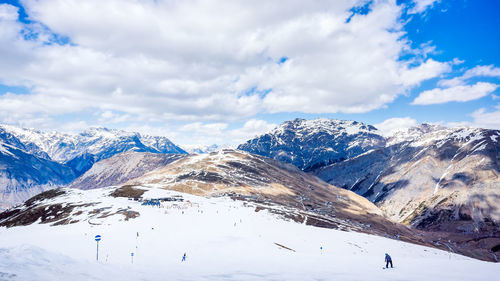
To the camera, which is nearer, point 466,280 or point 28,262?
point 28,262

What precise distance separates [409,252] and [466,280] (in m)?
63.4

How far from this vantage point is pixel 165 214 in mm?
72750

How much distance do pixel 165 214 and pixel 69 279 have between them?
207 ft

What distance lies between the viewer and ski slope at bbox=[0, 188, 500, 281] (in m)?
15.3

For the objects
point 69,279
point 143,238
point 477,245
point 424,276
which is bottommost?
point 477,245

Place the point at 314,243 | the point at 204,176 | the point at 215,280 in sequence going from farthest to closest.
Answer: the point at 204,176 → the point at 314,243 → the point at 215,280

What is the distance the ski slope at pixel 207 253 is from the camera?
50.1 feet

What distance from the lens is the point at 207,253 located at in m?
39.6

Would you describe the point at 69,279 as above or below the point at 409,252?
above

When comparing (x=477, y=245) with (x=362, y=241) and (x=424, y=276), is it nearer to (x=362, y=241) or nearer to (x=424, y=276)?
(x=362, y=241)

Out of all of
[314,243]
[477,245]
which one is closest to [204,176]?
[314,243]

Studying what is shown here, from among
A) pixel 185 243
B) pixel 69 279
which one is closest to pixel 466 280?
pixel 69 279

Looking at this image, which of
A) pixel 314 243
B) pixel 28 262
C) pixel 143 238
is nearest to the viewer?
pixel 28 262

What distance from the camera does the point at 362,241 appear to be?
251ft
